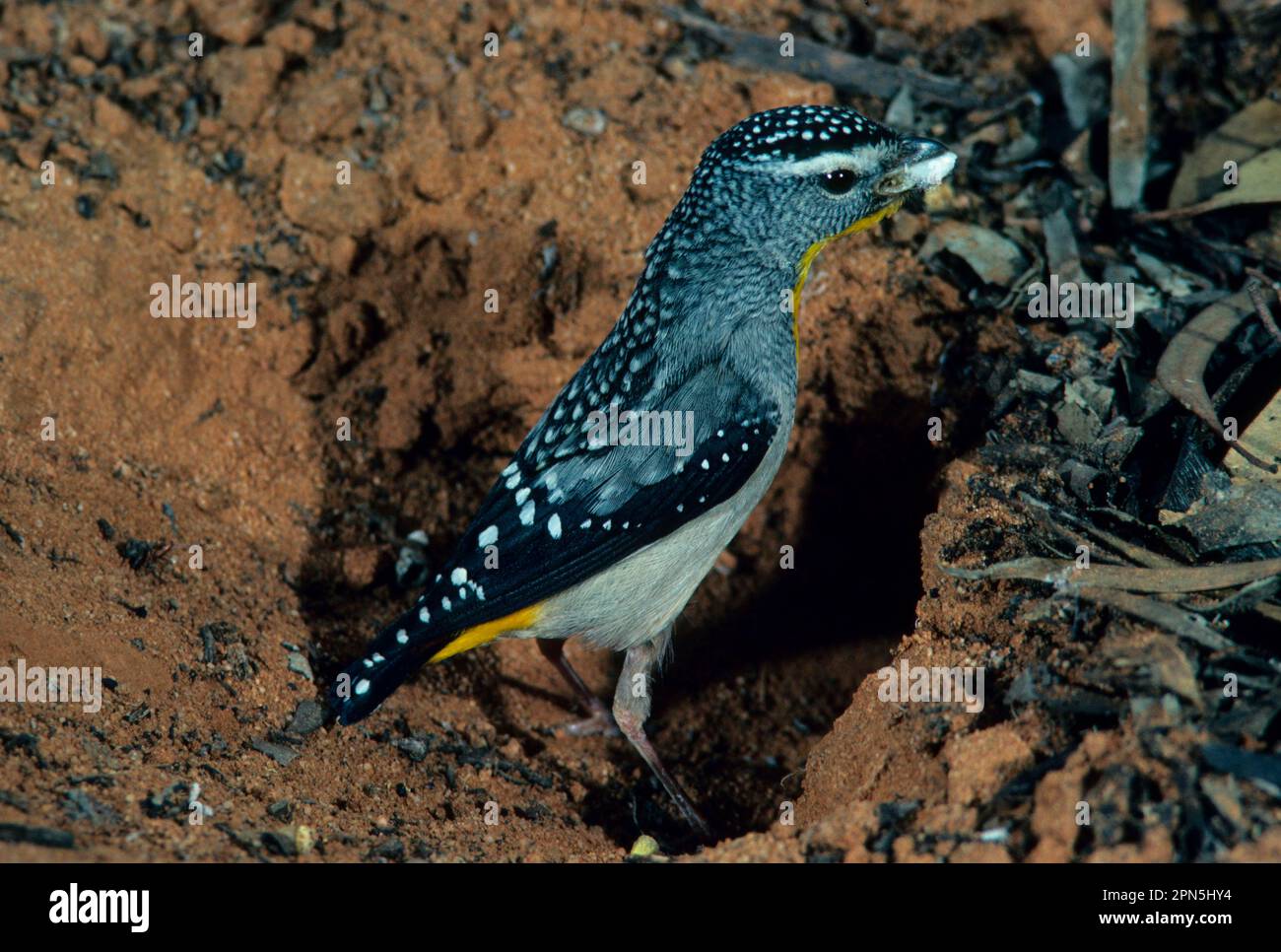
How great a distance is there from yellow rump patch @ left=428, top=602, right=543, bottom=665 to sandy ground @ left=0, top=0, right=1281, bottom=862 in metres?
0.51

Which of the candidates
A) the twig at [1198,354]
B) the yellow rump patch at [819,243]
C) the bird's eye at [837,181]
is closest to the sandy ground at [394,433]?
the twig at [1198,354]

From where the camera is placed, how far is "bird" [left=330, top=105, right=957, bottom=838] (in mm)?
5012

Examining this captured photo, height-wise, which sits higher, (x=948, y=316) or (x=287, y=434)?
(x=948, y=316)

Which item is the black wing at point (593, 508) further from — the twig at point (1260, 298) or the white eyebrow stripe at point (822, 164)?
the twig at point (1260, 298)

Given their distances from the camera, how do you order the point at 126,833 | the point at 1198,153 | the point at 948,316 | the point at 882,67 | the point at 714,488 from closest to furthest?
1. the point at 126,833
2. the point at 714,488
3. the point at 948,316
4. the point at 1198,153
5. the point at 882,67

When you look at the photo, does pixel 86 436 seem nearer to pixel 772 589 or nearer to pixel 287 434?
pixel 287 434

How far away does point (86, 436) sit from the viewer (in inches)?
233

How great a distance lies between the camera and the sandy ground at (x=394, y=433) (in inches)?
187

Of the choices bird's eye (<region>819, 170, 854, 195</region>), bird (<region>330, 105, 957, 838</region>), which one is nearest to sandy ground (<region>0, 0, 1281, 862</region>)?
bird (<region>330, 105, 957, 838</region>)

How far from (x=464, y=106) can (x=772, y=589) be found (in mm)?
3493

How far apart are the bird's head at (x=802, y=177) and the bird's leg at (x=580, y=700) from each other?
231cm

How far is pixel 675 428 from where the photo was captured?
5.08m

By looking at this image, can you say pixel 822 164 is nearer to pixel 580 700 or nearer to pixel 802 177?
pixel 802 177

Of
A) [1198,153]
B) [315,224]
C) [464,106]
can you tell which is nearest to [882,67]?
[1198,153]
